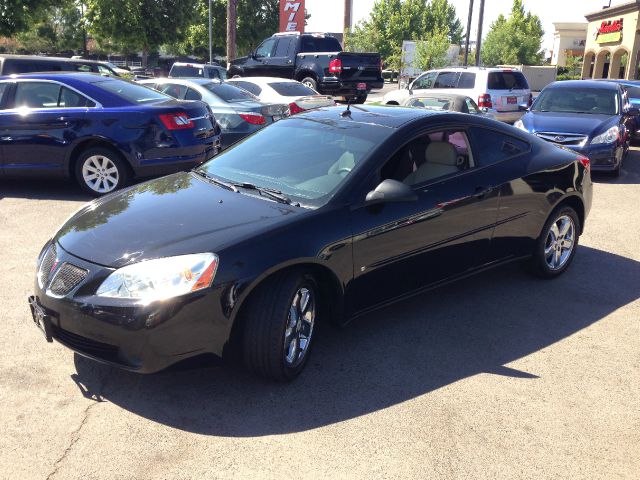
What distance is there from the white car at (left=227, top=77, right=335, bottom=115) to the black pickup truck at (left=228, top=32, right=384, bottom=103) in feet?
20.5

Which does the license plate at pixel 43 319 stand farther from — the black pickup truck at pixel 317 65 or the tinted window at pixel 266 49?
the tinted window at pixel 266 49

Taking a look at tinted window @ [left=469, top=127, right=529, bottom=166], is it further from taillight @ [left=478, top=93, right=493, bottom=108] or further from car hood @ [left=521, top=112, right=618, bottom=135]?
taillight @ [left=478, top=93, right=493, bottom=108]

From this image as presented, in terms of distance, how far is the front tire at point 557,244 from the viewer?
5.36 meters

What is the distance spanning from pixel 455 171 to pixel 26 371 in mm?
3169

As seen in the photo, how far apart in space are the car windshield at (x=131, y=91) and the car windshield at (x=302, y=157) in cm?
379

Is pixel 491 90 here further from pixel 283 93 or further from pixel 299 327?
pixel 299 327

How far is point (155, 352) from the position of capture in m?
3.19

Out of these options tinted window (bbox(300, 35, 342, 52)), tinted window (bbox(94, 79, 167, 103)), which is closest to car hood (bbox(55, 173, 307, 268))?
tinted window (bbox(94, 79, 167, 103))

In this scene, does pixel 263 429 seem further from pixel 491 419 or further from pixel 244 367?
pixel 491 419

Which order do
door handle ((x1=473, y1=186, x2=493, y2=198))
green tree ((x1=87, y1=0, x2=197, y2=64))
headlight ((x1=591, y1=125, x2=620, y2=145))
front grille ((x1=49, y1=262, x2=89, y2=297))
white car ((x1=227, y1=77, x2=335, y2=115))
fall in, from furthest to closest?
green tree ((x1=87, y1=0, x2=197, y2=64)) → white car ((x1=227, y1=77, x2=335, y2=115)) → headlight ((x1=591, y1=125, x2=620, y2=145)) → door handle ((x1=473, y1=186, x2=493, y2=198)) → front grille ((x1=49, y1=262, x2=89, y2=297))

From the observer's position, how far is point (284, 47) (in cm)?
2069

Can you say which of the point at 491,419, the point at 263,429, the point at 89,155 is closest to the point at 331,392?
the point at 263,429

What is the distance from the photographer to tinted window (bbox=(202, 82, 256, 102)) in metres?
11.0

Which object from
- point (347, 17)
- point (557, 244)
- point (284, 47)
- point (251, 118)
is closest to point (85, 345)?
point (557, 244)
